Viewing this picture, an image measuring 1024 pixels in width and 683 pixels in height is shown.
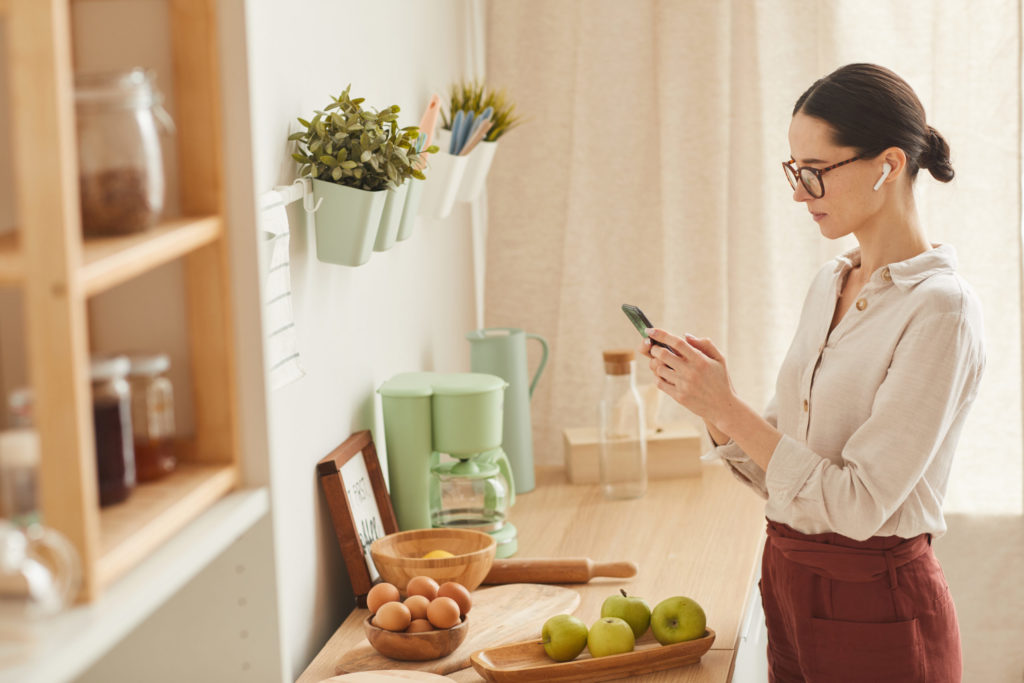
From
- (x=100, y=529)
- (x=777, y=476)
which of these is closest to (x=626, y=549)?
(x=777, y=476)

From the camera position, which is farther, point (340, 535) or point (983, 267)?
point (983, 267)

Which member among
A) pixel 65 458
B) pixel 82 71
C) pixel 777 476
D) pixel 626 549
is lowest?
pixel 626 549

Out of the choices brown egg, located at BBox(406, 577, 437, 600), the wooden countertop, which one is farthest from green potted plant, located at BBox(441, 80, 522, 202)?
brown egg, located at BBox(406, 577, 437, 600)

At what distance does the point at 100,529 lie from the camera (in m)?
0.77

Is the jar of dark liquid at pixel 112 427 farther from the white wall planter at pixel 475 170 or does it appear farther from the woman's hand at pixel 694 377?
the white wall planter at pixel 475 170

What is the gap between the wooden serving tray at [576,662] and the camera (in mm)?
1466

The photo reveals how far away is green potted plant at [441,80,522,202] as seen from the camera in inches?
87.8

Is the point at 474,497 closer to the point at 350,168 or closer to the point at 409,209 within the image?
the point at 409,209

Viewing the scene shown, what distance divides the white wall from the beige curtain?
448 mm

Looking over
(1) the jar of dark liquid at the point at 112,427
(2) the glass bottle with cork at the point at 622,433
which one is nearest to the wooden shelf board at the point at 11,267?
(1) the jar of dark liquid at the point at 112,427

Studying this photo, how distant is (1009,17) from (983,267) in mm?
560

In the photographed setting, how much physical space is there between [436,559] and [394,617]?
19cm

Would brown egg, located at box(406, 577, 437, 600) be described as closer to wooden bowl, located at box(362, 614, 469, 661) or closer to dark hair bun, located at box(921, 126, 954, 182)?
wooden bowl, located at box(362, 614, 469, 661)

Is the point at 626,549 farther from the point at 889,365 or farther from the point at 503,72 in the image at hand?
the point at 503,72
